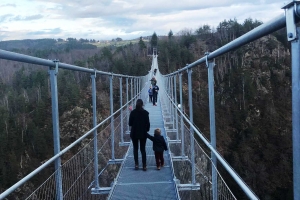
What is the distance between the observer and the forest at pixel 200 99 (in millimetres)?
14383

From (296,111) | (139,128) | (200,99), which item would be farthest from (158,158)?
(200,99)

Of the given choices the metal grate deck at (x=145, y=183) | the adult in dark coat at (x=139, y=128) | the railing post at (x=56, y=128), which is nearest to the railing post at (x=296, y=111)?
the railing post at (x=56, y=128)

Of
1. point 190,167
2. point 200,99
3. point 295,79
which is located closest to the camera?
point 295,79

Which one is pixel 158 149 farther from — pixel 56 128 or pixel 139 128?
pixel 56 128

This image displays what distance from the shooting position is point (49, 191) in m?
2.28

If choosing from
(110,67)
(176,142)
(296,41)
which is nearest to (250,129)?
(110,67)

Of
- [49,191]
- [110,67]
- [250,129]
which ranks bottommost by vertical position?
[250,129]

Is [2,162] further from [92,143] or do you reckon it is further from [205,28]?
[205,28]

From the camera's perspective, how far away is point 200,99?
61.7 ft

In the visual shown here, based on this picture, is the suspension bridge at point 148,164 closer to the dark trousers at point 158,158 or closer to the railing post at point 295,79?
the railing post at point 295,79

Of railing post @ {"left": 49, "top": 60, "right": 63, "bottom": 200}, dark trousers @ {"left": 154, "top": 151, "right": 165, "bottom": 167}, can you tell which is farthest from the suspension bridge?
dark trousers @ {"left": 154, "top": 151, "right": 165, "bottom": 167}

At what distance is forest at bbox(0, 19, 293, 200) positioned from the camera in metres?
14.4

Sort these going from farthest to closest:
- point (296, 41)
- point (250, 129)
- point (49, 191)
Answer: point (250, 129), point (49, 191), point (296, 41)

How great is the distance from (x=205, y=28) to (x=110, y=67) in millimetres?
39179
